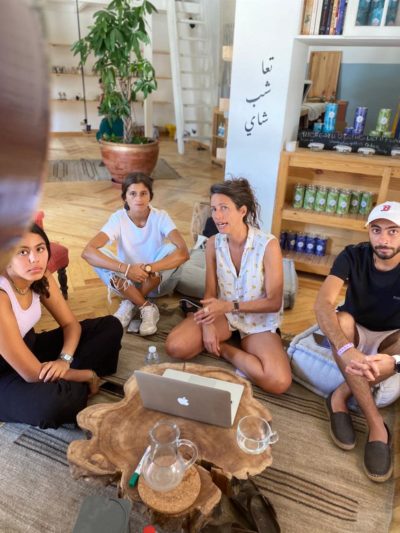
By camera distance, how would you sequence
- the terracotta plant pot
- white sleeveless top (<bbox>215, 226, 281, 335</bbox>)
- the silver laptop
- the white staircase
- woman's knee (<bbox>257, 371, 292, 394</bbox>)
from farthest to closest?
the white staircase, the terracotta plant pot, white sleeveless top (<bbox>215, 226, 281, 335</bbox>), woman's knee (<bbox>257, 371, 292, 394</bbox>), the silver laptop

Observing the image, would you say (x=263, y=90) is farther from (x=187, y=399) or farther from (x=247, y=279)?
(x=187, y=399)

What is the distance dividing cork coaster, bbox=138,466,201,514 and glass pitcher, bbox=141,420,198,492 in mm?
11

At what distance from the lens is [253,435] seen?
123cm

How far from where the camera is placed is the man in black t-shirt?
1477 mm

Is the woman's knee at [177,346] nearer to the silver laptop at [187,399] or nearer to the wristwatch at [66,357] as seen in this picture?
the wristwatch at [66,357]

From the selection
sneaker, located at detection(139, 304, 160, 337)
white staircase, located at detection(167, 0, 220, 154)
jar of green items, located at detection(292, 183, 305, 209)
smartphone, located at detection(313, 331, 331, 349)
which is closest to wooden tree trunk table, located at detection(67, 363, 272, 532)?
smartphone, located at detection(313, 331, 331, 349)

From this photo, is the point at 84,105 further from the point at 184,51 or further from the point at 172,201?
the point at 172,201

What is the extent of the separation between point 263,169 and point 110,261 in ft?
3.83

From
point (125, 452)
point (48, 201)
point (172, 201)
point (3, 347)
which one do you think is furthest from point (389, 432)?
point (48, 201)

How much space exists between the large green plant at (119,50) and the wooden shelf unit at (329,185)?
79.0 inches

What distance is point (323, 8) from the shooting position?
2287mm

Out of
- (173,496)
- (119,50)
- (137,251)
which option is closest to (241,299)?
(137,251)

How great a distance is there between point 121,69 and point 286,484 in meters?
3.64

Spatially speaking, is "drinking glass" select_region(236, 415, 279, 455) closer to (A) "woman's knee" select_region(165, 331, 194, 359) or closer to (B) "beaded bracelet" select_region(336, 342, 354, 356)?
(B) "beaded bracelet" select_region(336, 342, 354, 356)
